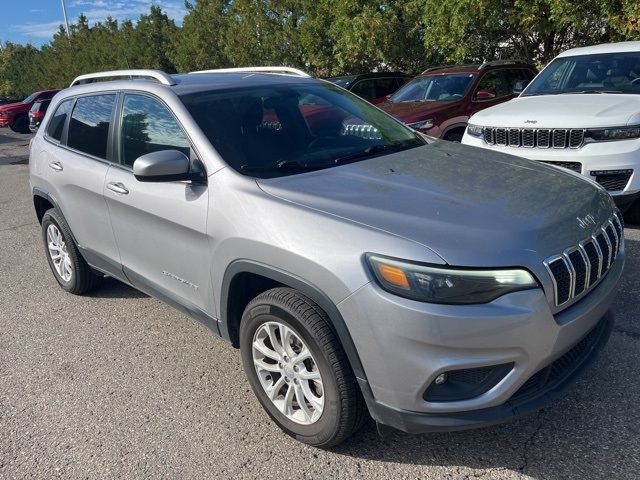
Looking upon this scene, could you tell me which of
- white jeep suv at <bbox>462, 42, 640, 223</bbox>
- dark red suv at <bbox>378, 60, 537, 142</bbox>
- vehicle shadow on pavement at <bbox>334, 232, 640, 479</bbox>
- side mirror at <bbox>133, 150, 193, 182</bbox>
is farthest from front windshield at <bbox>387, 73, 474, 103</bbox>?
side mirror at <bbox>133, 150, 193, 182</bbox>

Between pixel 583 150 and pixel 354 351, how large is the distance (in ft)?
12.2

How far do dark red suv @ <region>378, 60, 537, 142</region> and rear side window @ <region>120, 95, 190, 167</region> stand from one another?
477cm

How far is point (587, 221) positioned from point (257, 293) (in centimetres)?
161

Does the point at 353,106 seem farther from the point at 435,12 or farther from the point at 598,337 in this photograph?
the point at 435,12

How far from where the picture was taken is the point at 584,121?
16.1 feet

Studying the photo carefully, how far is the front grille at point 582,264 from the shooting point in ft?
7.09

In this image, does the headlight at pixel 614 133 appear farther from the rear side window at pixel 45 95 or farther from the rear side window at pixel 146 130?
the rear side window at pixel 45 95

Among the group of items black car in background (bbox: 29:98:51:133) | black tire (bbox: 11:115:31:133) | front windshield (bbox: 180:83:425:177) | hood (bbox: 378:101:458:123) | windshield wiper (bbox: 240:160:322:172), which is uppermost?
front windshield (bbox: 180:83:425:177)

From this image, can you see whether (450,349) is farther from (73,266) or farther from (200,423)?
(73,266)

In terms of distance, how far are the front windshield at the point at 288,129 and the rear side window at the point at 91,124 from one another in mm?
900

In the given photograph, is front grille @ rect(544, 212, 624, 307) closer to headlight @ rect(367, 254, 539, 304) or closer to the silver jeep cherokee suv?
the silver jeep cherokee suv

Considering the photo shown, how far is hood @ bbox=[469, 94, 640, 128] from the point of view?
4.86 m

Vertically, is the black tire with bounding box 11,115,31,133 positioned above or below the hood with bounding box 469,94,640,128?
below

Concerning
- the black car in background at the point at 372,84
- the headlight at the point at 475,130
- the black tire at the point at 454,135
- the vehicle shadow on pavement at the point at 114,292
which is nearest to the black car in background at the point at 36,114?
the black car in background at the point at 372,84
